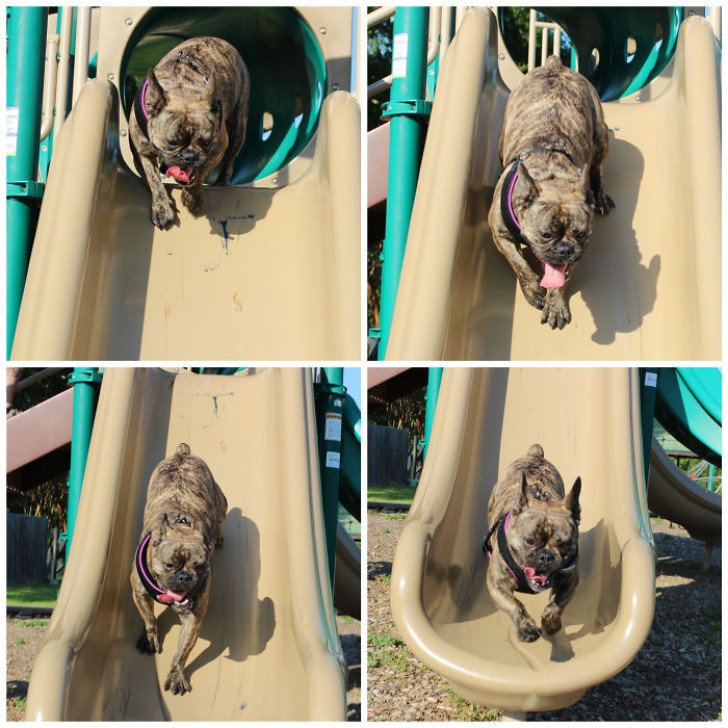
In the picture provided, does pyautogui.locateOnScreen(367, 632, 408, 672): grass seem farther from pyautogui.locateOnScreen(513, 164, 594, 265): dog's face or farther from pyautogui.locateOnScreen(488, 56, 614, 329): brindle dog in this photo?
pyautogui.locateOnScreen(513, 164, 594, 265): dog's face

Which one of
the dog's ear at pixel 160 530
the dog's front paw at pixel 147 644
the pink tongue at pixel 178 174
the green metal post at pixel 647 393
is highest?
the pink tongue at pixel 178 174

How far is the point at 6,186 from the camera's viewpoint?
5906 millimetres

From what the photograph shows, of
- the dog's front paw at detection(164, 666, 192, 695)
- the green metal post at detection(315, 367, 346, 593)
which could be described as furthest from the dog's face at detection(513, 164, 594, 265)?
the dog's front paw at detection(164, 666, 192, 695)

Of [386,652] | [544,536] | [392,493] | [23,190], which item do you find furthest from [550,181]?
[392,493]

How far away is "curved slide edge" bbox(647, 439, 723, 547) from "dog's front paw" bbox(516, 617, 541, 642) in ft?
13.3

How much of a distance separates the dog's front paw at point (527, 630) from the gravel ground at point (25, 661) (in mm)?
3932

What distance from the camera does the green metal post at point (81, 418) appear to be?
6.50m

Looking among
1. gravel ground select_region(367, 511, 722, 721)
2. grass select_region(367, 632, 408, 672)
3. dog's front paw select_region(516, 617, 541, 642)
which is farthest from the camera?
grass select_region(367, 632, 408, 672)

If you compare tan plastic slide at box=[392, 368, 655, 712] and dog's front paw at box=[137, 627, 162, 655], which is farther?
dog's front paw at box=[137, 627, 162, 655]

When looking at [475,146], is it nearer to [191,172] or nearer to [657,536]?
[191,172]

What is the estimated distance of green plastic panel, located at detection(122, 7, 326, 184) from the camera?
5.89 metres

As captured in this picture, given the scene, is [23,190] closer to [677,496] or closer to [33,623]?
[33,623]

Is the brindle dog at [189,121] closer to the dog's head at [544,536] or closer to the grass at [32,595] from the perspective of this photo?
the dog's head at [544,536]

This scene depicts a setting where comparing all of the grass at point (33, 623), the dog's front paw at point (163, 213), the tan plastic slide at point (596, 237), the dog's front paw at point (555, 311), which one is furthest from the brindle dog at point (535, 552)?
Answer: the grass at point (33, 623)
